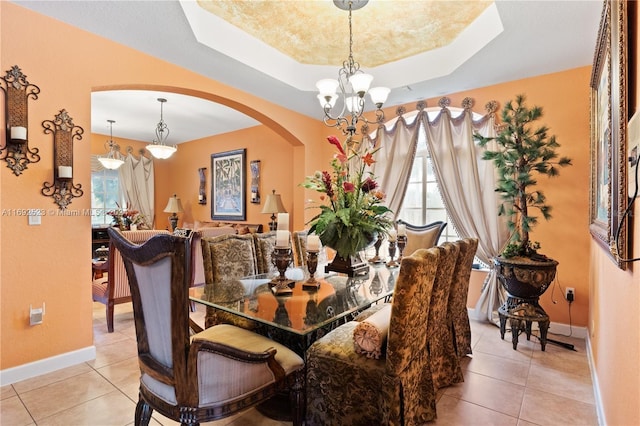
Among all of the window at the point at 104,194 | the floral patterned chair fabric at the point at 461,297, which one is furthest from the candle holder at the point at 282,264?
the window at the point at 104,194

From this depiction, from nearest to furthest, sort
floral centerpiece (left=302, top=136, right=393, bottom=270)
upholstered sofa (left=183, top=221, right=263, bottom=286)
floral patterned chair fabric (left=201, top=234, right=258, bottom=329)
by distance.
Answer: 1. floral patterned chair fabric (left=201, top=234, right=258, bottom=329)
2. floral centerpiece (left=302, top=136, right=393, bottom=270)
3. upholstered sofa (left=183, top=221, right=263, bottom=286)

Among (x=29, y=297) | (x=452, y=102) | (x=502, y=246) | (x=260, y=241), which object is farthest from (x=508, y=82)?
(x=29, y=297)

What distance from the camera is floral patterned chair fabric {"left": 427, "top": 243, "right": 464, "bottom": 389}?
6.31 feet

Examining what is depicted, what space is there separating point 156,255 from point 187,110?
4.65 meters

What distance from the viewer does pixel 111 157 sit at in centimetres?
614

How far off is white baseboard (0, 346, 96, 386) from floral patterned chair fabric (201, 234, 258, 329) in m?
1.16

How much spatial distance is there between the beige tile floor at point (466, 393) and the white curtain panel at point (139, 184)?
4.91m

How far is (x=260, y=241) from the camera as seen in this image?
2.94 meters

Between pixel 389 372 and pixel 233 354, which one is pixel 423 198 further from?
pixel 233 354

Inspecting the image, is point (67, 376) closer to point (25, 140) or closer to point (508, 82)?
point (25, 140)

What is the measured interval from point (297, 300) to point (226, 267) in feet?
2.89

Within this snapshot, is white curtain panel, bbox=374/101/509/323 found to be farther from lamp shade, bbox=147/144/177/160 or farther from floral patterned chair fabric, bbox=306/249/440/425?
lamp shade, bbox=147/144/177/160

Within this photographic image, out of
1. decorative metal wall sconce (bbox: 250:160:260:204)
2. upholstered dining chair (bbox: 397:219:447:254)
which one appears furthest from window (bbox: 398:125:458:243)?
decorative metal wall sconce (bbox: 250:160:260:204)

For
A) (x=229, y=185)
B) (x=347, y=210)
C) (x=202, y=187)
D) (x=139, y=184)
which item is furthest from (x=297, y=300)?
(x=139, y=184)
